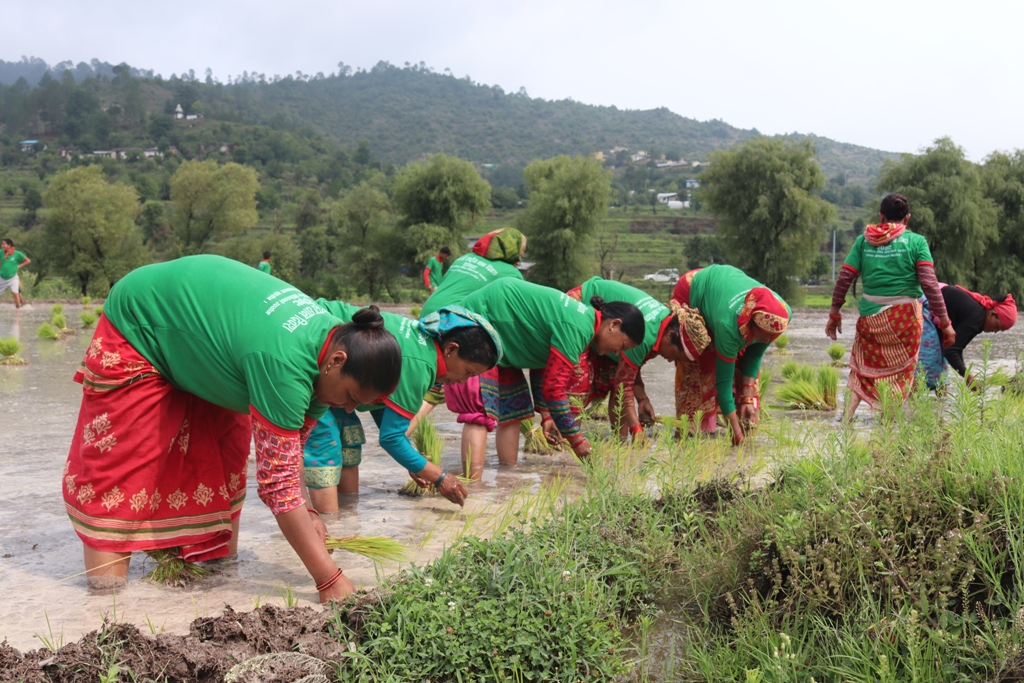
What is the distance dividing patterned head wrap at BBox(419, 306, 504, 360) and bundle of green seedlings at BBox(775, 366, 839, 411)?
5063mm

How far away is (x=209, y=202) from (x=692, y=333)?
4634 centimetres

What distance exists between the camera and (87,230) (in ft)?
125

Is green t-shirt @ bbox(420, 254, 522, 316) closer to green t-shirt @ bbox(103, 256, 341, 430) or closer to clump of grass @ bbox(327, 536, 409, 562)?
clump of grass @ bbox(327, 536, 409, 562)

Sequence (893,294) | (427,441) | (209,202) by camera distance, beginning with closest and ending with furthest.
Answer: (427,441) < (893,294) < (209,202)

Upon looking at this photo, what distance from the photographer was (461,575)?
2979mm

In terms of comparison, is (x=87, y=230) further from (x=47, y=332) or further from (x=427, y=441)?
(x=427, y=441)

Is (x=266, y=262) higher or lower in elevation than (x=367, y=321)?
lower

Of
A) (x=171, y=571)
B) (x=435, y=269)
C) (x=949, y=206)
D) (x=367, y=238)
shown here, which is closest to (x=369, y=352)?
(x=171, y=571)

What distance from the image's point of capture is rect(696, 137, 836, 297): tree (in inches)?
1545

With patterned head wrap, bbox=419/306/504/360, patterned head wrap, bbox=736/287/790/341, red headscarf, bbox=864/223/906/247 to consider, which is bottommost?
patterned head wrap, bbox=736/287/790/341

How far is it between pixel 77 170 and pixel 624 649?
44.0 metres

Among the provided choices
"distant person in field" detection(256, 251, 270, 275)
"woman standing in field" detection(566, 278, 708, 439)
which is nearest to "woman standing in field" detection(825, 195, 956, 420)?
"woman standing in field" detection(566, 278, 708, 439)

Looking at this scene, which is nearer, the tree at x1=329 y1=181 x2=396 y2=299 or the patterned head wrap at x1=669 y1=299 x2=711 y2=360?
the patterned head wrap at x1=669 y1=299 x2=711 y2=360

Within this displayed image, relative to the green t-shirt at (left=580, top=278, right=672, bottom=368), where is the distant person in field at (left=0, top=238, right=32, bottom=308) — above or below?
below
